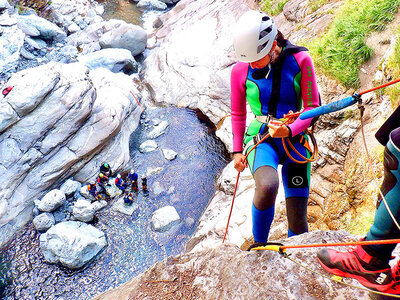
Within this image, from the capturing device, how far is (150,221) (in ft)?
33.0

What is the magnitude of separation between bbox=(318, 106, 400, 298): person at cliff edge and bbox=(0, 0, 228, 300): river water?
7.38 meters

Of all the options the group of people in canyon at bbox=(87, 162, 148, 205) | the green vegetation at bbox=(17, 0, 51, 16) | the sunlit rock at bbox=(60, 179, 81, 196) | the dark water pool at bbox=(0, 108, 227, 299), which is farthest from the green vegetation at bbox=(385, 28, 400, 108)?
the green vegetation at bbox=(17, 0, 51, 16)

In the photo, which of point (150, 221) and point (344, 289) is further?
point (150, 221)

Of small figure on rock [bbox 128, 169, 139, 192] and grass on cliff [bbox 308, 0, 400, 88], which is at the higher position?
grass on cliff [bbox 308, 0, 400, 88]

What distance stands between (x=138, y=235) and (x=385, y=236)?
8.57m

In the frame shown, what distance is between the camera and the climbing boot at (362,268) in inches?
87.4

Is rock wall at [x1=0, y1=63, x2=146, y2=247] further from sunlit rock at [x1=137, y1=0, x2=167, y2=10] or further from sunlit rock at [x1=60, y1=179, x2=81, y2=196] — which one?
sunlit rock at [x1=137, y1=0, x2=167, y2=10]

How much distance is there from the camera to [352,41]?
25.5 feet

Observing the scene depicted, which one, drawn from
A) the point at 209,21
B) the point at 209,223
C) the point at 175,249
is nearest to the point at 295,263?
the point at 209,223

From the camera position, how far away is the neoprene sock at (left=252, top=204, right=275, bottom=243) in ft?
10.1

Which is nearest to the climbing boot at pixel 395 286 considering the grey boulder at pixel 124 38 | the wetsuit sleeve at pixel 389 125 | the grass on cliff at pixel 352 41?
the wetsuit sleeve at pixel 389 125

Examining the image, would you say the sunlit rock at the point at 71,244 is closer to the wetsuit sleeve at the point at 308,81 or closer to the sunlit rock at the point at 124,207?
the sunlit rock at the point at 124,207

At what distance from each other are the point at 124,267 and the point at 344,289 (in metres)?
7.73

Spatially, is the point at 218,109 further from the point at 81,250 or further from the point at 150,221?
the point at 81,250
